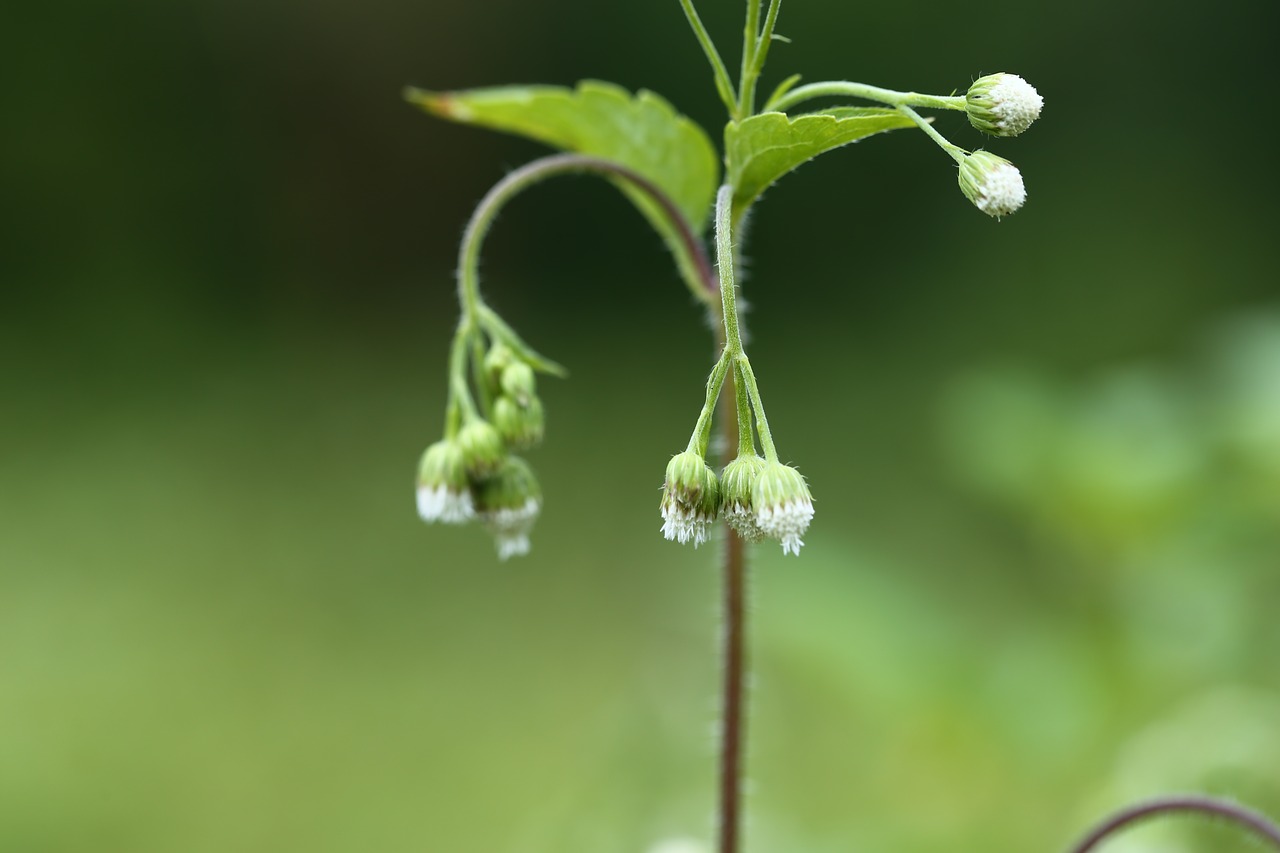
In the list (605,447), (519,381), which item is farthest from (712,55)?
(605,447)

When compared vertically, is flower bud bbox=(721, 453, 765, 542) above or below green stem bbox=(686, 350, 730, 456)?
below

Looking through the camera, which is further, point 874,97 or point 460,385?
point 460,385

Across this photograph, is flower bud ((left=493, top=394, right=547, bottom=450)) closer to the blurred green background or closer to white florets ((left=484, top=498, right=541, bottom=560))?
white florets ((left=484, top=498, right=541, bottom=560))

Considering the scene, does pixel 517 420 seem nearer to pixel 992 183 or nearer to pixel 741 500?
pixel 741 500

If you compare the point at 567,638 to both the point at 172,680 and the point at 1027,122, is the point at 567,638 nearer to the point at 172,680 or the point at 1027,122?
the point at 172,680

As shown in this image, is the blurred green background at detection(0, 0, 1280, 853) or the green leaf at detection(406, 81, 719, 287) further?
the blurred green background at detection(0, 0, 1280, 853)

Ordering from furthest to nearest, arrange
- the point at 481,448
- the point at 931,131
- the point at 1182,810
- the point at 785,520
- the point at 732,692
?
1. the point at 481,448
2. the point at 732,692
3. the point at 1182,810
4. the point at 785,520
5. the point at 931,131

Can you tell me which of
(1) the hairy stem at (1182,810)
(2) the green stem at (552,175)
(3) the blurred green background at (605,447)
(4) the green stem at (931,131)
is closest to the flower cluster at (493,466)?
(2) the green stem at (552,175)

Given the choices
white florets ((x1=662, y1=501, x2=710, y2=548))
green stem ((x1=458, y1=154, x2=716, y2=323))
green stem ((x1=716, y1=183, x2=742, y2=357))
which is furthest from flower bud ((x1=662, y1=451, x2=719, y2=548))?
green stem ((x1=458, y1=154, x2=716, y2=323))
